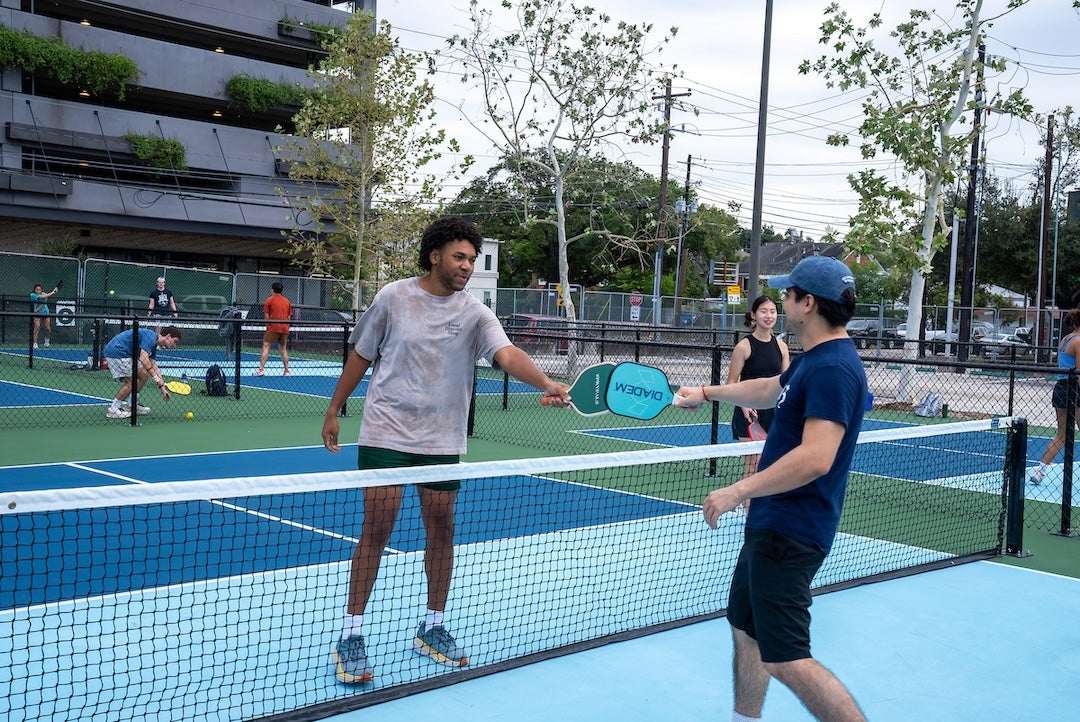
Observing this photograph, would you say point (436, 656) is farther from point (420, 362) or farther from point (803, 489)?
point (803, 489)

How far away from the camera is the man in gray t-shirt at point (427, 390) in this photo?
15.7ft

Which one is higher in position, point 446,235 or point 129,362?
point 446,235

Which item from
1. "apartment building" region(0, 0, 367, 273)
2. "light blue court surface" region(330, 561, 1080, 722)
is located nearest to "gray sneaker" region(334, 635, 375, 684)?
"light blue court surface" region(330, 561, 1080, 722)

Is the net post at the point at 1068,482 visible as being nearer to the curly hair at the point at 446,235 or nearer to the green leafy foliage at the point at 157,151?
the curly hair at the point at 446,235

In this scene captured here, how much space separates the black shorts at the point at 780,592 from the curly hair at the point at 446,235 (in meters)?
2.12

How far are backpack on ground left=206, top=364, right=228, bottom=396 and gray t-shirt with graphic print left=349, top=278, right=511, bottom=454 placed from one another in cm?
1269

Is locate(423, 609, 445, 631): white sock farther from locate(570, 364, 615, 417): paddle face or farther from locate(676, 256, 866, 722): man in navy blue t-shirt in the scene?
locate(676, 256, 866, 722): man in navy blue t-shirt

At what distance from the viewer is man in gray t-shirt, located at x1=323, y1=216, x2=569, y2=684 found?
4.78m

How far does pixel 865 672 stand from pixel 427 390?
258 centimetres

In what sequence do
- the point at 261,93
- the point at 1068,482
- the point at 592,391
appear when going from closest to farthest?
the point at 592,391 → the point at 1068,482 → the point at 261,93

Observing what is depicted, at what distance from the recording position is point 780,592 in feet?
11.0

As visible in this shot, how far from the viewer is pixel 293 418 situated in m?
14.8

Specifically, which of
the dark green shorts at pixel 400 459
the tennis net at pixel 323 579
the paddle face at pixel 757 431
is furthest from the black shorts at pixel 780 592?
the paddle face at pixel 757 431

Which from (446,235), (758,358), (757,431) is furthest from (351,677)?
(758,358)
